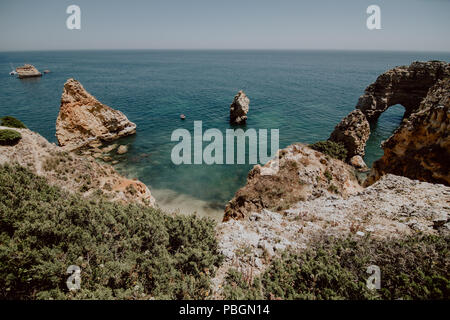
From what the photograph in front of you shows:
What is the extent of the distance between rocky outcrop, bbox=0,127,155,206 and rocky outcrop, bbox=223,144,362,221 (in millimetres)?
8387

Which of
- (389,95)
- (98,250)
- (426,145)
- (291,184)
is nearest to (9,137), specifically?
(98,250)

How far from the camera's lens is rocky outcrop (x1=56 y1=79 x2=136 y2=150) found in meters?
37.3

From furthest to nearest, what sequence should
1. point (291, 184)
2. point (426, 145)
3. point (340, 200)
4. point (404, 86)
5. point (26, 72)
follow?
point (26, 72), point (404, 86), point (291, 184), point (426, 145), point (340, 200)

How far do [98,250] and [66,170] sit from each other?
1263 cm

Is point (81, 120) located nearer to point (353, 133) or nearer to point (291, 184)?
point (291, 184)

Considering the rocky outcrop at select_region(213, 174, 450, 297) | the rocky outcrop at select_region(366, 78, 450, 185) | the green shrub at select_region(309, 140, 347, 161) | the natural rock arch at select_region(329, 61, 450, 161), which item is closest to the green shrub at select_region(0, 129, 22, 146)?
the rocky outcrop at select_region(213, 174, 450, 297)

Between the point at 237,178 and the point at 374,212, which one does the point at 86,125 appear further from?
the point at 374,212

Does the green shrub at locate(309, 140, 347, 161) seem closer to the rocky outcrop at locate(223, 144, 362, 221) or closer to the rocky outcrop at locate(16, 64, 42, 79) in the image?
the rocky outcrop at locate(223, 144, 362, 221)

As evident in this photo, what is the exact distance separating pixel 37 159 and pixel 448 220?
27.5 meters

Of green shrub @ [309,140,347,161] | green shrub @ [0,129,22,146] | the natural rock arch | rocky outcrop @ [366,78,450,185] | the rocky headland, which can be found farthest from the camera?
the natural rock arch

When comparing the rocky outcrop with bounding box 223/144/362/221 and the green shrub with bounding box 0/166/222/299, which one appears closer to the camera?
the green shrub with bounding box 0/166/222/299

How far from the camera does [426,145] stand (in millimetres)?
17141

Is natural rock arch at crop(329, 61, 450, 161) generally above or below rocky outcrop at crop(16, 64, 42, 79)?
below
